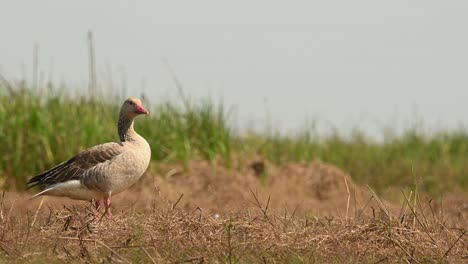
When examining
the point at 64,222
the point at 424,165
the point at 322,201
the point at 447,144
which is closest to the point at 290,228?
the point at 64,222

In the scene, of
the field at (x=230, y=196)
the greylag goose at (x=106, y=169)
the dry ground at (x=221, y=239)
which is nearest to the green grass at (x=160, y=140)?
the field at (x=230, y=196)

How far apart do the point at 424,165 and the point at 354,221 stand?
11621 millimetres

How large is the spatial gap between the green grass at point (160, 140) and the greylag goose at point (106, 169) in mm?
3887

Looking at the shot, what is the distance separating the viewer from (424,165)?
19141mm

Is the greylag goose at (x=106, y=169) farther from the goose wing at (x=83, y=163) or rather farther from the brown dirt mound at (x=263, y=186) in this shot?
the brown dirt mound at (x=263, y=186)

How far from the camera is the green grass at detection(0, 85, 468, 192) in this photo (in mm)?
14289

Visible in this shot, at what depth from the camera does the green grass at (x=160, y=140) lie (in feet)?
46.9

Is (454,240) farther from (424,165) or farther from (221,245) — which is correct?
(424,165)

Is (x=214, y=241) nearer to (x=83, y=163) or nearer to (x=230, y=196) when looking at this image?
(x=83, y=163)

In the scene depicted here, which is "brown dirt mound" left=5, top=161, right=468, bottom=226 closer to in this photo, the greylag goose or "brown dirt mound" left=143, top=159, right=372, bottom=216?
"brown dirt mound" left=143, top=159, right=372, bottom=216

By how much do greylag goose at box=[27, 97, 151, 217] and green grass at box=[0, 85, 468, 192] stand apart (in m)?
3.89

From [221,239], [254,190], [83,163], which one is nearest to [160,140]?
[254,190]

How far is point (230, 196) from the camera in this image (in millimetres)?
13711

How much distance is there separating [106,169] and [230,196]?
4245 mm
